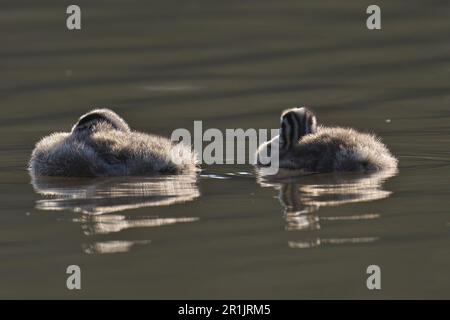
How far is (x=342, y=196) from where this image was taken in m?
11.2

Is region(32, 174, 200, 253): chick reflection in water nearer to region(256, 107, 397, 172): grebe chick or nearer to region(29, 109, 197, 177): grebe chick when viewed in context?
region(29, 109, 197, 177): grebe chick

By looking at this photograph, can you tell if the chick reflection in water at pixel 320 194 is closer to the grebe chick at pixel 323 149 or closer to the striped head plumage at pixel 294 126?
the grebe chick at pixel 323 149

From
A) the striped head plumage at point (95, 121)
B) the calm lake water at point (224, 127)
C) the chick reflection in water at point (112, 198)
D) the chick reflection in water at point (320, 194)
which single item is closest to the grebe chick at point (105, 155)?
the striped head plumage at point (95, 121)

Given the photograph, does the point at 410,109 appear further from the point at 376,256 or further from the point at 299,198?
the point at 376,256

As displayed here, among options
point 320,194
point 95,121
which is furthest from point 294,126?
point 95,121

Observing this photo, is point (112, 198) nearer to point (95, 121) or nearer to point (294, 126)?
point (95, 121)

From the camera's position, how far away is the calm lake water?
344 inches

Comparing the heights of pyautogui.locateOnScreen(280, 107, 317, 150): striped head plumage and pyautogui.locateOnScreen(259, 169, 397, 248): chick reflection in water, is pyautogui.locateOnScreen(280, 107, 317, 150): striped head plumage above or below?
above

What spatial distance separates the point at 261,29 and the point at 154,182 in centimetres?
1247

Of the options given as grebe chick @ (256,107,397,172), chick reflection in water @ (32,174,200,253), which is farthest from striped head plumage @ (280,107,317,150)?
chick reflection in water @ (32,174,200,253)

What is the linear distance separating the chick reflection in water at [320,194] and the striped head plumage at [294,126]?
47cm

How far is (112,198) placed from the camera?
1132 centimetres

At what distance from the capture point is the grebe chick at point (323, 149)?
41.2ft
